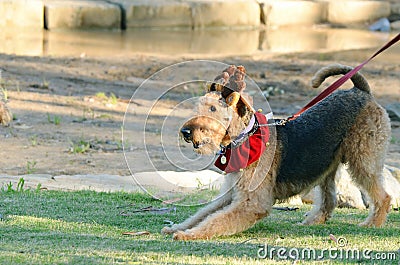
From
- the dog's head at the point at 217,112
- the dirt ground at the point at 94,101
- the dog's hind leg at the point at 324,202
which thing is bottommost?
the dirt ground at the point at 94,101

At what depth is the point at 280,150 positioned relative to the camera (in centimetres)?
607

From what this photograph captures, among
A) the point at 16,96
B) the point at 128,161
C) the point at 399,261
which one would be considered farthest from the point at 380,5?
the point at 399,261

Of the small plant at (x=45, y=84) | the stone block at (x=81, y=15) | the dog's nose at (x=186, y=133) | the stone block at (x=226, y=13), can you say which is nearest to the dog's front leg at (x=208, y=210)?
the dog's nose at (x=186, y=133)

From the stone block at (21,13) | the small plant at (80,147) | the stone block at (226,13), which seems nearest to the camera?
the small plant at (80,147)

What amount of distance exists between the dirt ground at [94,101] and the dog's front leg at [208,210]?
1.91 meters

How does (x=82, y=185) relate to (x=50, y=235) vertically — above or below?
below

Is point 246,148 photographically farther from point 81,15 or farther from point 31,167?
point 81,15

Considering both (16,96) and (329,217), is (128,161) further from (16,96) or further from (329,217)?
(16,96)

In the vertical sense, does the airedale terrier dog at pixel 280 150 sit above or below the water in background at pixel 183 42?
above

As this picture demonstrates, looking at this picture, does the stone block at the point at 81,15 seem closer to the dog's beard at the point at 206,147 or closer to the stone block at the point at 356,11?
the stone block at the point at 356,11

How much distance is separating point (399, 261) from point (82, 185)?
3718 mm

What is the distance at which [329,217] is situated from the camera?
6820 mm

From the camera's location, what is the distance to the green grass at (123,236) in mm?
5090

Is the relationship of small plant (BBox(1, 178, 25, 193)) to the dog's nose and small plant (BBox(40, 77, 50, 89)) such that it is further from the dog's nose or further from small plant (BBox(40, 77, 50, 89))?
small plant (BBox(40, 77, 50, 89))
